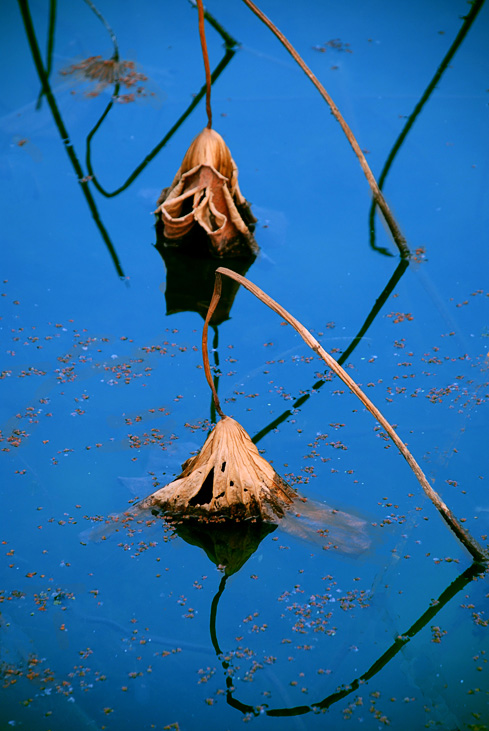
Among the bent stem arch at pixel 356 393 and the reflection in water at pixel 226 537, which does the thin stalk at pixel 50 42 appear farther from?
the reflection in water at pixel 226 537

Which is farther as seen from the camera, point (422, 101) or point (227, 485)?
point (422, 101)

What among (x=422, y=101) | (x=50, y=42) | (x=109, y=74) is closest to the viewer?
(x=422, y=101)

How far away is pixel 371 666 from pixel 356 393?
65cm

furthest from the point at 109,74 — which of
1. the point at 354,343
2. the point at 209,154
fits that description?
the point at 354,343

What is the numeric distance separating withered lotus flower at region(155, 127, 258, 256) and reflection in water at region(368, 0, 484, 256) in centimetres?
53

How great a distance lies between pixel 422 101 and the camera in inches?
172

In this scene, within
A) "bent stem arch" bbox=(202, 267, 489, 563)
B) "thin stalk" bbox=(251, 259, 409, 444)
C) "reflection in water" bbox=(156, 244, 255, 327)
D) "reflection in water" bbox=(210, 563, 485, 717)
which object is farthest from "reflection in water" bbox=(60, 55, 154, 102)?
"reflection in water" bbox=(210, 563, 485, 717)

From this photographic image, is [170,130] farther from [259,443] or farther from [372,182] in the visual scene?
[259,443]

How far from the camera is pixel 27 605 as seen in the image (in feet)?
7.15

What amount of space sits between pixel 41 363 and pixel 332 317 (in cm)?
105

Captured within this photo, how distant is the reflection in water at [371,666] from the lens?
1953 mm

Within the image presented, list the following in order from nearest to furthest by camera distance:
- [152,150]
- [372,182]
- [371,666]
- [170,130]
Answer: [371,666], [372,182], [152,150], [170,130]

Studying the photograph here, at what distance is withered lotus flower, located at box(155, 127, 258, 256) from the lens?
11.2 feet

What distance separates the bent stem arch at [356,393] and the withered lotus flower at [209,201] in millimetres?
1189
